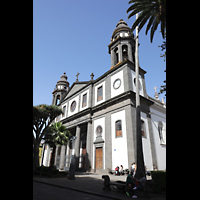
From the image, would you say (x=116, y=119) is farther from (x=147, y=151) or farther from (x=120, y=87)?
(x=147, y=151)

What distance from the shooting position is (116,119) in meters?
18.7

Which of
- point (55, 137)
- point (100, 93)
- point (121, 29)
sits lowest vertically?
point (55, 137)

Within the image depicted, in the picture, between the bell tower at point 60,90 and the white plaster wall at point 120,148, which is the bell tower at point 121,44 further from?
the bell tower at point 60,90

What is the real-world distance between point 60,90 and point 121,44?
20440mm

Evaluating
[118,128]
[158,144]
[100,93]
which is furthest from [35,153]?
[158,144]

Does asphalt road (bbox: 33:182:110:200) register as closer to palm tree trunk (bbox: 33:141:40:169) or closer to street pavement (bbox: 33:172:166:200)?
street pavement (bbox: 33:172:166:200)

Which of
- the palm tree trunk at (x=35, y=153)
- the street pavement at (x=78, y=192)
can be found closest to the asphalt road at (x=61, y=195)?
the street pavement at (x=78, y=192)

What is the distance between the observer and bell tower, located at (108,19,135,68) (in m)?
23.3

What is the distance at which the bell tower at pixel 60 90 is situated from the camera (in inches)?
1476

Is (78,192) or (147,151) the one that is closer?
(78,192)

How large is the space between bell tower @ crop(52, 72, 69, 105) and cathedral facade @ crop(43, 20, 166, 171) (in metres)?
10.8

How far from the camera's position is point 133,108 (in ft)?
58.0

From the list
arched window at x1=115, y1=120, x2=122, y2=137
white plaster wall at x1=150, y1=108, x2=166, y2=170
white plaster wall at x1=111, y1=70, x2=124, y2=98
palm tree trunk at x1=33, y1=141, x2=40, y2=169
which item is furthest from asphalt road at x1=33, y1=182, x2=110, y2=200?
white plaster wall at x1=111, y1=70, x2=124, y2=98
